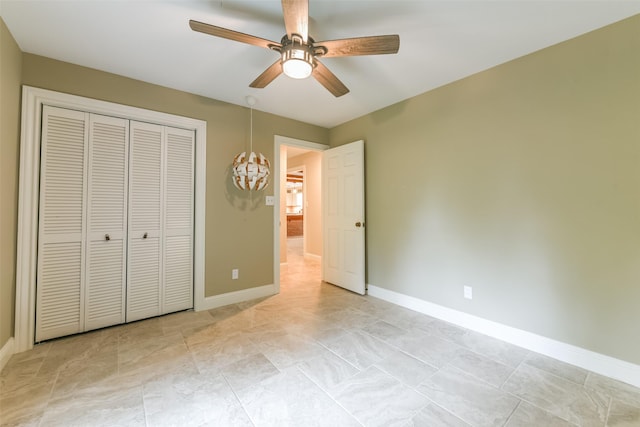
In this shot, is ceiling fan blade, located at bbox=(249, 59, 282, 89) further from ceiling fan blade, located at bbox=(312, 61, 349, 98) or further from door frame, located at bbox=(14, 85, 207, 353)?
door frame, located at bbox=(14, 85, 207, 353)

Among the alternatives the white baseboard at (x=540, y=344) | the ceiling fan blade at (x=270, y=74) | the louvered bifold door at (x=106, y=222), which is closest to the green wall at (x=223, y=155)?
the louvered bifold door at (x=106, y=222)

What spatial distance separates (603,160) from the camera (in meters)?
1.83

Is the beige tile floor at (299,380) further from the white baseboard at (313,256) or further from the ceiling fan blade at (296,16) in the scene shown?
the white baseboard at (313,256)

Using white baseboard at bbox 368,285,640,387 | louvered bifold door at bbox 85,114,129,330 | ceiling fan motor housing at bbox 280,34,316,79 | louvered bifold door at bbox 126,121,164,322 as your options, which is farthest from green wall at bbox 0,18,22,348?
white baseboard at bbox 368,285,640,387

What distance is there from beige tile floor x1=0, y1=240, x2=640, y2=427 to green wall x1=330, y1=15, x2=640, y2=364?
43cm

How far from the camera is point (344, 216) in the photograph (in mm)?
3736

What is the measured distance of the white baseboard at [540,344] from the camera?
5.72 ft

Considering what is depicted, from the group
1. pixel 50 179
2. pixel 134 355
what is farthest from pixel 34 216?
pixel 134 355

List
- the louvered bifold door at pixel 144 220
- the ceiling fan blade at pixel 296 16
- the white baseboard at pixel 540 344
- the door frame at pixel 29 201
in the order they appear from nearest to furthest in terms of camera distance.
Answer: the ceiling fan blade at pixel 296 16, the white baseboard at pixel 540 344, the door frame at pixel 29 201, the louvered bifold door at pixel 144 220

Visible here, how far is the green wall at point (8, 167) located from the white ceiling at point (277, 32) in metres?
0.19

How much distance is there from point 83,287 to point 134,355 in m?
0.90

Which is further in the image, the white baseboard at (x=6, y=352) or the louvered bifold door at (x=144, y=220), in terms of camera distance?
the louvered bifold door at (x=144, y=220)

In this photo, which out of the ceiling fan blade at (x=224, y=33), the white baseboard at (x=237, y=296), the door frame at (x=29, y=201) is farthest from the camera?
the white baseboard at (x=237, y=296)

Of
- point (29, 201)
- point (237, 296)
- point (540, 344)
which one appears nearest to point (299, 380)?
point (237, 296)
